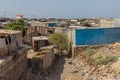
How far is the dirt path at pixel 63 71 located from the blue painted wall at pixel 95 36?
265cm

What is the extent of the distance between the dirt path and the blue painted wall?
2.65 meters

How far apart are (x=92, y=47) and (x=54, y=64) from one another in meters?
4.51

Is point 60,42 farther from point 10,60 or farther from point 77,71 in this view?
point 10,60

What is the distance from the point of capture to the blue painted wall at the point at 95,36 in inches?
890

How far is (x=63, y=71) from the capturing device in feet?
59.4

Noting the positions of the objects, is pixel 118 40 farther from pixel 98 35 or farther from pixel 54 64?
pixel 54 64

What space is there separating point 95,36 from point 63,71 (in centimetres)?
658

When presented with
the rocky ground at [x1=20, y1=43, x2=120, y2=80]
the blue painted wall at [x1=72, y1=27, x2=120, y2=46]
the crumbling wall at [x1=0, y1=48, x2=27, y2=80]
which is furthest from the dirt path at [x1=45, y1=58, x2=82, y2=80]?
the blue painted wall at [x1=72, y1=27, x2=120, y2=46]

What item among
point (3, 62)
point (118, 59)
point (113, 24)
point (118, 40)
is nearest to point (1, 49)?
point (3, 62)

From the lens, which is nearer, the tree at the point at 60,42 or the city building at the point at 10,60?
the city building at the point at 10,60

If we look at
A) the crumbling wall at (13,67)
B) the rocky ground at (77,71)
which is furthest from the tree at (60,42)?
the crumbling wall at (13,67)

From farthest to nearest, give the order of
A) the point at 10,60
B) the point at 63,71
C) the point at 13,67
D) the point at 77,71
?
the point at 77,71 < the point at 63,71 < the point at 13,67 < the point at 10,60

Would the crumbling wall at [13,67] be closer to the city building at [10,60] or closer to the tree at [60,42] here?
the city building at [10,60]

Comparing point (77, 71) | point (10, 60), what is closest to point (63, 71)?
point (77, 71)
